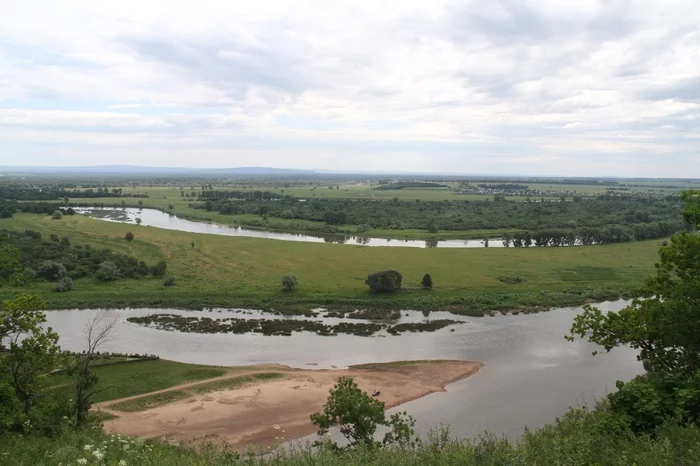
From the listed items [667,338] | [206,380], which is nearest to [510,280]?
[206,380]

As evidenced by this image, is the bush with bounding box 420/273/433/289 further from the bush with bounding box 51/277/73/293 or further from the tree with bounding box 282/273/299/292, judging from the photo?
the bush with bounding box 51/277/73/293

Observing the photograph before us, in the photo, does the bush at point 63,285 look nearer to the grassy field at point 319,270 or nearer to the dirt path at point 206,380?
the grassy field at point 319,270

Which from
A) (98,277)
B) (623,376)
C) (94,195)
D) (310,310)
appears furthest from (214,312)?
(94,195)

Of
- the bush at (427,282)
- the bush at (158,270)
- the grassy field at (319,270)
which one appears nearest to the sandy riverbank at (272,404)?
the grassy field at (319,270)

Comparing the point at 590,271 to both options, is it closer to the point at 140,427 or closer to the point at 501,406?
the point at 501,406

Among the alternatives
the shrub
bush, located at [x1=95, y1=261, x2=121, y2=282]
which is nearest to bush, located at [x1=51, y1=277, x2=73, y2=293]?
bush, located at [x1=95, y1=261, x2=121, y2=282]
